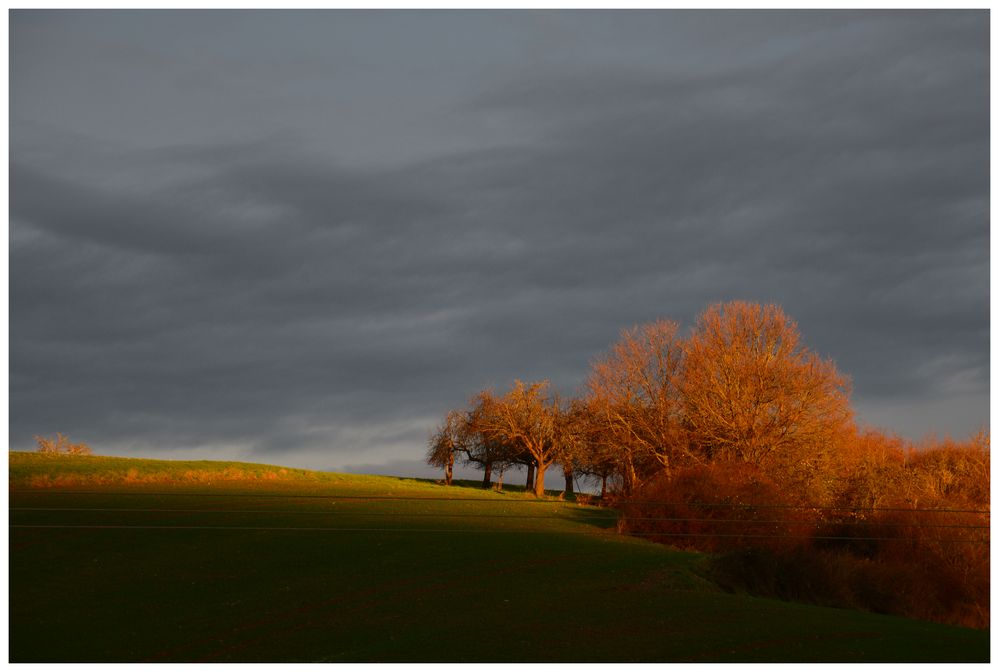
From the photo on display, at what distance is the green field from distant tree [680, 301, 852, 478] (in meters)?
13.8

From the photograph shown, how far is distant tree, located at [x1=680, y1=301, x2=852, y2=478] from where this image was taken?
53.7 meters

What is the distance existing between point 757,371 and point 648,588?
30167 mm

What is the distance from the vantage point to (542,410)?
85.9 m

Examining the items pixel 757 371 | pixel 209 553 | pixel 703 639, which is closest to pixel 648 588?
pixel 703 639

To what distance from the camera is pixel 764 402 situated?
55.8 metres

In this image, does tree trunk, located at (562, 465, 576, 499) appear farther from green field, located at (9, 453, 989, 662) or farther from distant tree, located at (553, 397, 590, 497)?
green field, located at (9, 453, 989, 662)

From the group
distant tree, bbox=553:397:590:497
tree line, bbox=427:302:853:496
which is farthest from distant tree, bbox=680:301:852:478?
distant tree, bbox=553:397:590:497

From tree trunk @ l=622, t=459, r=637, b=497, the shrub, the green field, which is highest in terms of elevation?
tree trunk @ l=622, t=459, r=637, b=497

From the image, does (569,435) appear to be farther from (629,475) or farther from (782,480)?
(782,480)

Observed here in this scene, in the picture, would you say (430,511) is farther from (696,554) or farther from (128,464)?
(128,464)

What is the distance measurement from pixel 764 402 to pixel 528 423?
1280 inches

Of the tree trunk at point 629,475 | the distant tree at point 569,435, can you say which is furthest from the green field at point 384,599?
the distant tree at point 569,435

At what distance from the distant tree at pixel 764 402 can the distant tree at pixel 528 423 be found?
28302 mm

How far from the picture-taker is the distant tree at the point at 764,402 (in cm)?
5369
